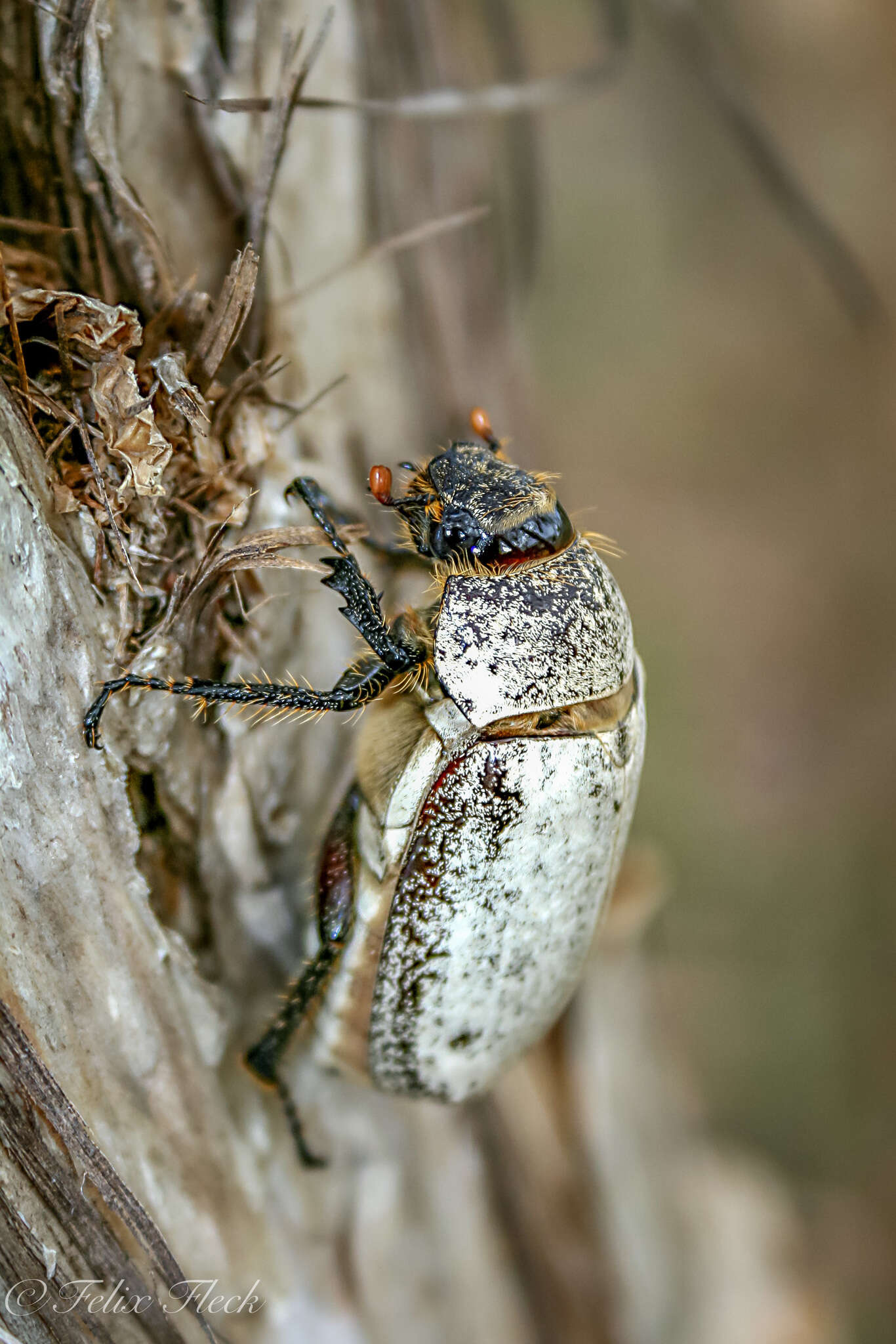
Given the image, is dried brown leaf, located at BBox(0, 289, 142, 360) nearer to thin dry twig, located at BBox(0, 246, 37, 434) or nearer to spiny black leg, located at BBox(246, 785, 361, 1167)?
thin dry twig, located at BBox(0, 246, 37, 434)

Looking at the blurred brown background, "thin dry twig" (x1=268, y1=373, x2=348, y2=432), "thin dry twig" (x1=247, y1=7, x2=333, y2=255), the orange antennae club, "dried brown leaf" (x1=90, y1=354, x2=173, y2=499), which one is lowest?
the blurred brown background

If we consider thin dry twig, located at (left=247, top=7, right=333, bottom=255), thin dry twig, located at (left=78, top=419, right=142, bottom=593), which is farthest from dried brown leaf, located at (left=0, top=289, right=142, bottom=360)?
thin dry twig, located at (left=247, top=7, right=333, bottom=255)

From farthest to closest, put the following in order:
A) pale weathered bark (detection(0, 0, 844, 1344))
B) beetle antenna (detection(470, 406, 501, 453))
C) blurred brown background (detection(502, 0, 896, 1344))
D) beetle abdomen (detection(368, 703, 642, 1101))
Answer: blurred brown background (detection(502, 0, 896, 1344)) < beetle antenna (detection(470, 406, 501, 453)) < beetle abdomen (detection(368, 703, 642, 1101)) < pale weathered bark (detection(0, 0, 844, 1344))

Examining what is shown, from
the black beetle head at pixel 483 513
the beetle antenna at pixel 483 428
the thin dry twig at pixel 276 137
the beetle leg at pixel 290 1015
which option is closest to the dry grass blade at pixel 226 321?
the thin dry twig at pixel 276 137

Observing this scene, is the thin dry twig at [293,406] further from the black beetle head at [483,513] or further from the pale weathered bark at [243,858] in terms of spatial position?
the black beetle head at [483,513]

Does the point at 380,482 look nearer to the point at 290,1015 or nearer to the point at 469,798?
the point at 469,798

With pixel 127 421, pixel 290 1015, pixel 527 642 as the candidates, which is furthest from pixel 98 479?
pixel 290 1015
